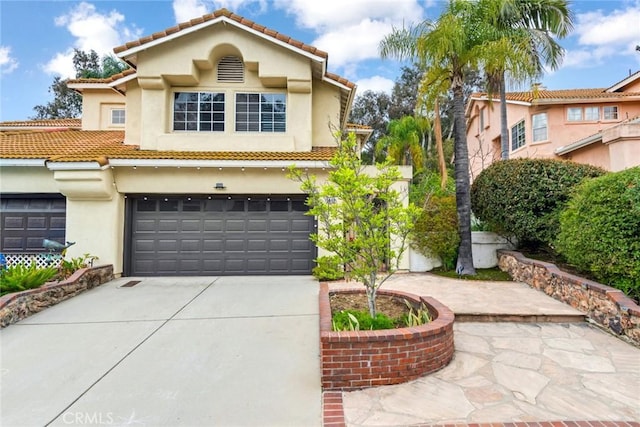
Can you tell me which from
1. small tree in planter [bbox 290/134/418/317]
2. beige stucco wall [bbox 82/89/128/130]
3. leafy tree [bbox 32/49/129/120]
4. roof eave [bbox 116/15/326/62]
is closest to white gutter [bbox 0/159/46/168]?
roof eave [bbox 116/15/326/62]

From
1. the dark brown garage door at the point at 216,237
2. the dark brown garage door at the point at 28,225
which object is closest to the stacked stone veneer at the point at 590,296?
the dark brown garage door at the point at 216,237

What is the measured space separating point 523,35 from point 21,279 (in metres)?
13.9

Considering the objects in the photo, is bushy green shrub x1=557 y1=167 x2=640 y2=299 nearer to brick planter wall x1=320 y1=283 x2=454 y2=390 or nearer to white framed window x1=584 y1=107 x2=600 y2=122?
brick planter wall x1=320 y1=283 x2=454 y2=390

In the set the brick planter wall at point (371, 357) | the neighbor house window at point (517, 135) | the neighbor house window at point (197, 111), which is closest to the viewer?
the brick planter wall at point (371, 357)

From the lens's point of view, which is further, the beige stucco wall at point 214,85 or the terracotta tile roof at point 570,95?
the terracotta tile roof at point 570,95

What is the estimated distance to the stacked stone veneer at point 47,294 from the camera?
6031 mm

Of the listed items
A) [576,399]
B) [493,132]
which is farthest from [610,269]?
[493,132]

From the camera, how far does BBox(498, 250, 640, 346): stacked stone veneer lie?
496cm

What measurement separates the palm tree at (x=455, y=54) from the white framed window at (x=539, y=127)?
38.4 feet

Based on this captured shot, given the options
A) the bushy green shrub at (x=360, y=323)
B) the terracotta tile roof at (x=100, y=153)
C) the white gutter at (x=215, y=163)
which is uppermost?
the terracotta tile roof at (x=100, y=153)

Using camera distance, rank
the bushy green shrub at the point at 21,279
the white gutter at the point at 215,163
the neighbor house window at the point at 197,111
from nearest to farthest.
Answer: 1. the bushy green shrub at the point at 21,279
2. the white gutter at the point at 215,163
3. the neighbor house window at the point at 197,111

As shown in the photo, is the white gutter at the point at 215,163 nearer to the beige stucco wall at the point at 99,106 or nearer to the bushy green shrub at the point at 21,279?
the bushy green shrub at the point at 21,279

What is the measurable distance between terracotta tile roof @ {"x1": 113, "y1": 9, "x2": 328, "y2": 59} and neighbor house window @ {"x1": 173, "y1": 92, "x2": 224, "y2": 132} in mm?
1755

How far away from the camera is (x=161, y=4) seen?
11.9 metres
